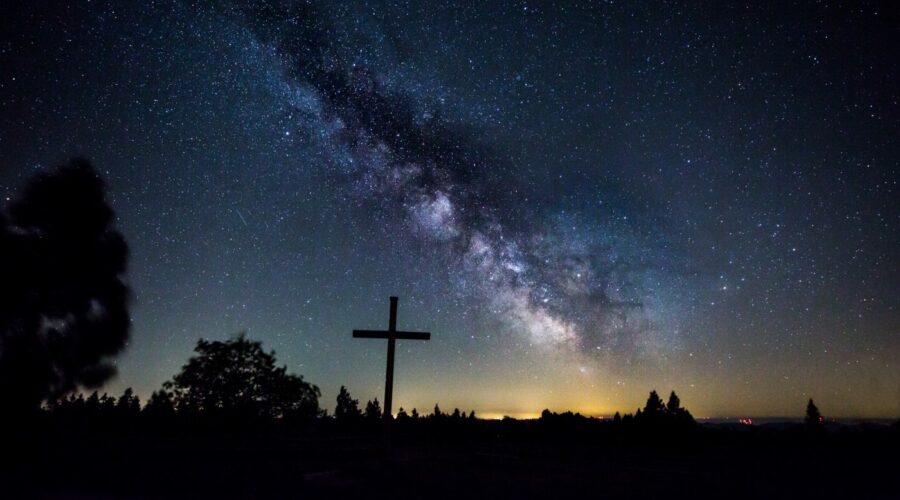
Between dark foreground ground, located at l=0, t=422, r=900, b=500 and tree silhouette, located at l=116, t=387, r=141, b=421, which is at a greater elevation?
tree silhouette, located at l=116, t=387, r=141, b=421

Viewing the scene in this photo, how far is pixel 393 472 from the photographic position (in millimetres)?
13102

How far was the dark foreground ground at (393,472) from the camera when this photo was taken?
1086 centimetres

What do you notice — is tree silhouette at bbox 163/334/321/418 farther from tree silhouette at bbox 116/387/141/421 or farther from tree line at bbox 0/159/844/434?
tree silhouette at bbox 116/387/141/421

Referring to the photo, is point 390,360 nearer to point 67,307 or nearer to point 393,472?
point 393,472

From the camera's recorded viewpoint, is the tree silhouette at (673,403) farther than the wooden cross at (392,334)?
Yes

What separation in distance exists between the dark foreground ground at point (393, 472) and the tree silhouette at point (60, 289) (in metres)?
2.00

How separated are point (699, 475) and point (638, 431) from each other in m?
17.4

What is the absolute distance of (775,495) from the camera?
12.3m

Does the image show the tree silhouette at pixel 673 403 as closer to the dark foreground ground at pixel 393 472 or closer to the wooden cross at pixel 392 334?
the dark foreground ground at pixel 393 472

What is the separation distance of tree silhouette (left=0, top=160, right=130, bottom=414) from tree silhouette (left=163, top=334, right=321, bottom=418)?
13.8 ft

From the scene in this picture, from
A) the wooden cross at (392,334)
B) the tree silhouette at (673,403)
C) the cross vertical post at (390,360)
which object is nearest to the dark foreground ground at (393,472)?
the cross vertical post at (390,360)

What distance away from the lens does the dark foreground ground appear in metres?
10.9

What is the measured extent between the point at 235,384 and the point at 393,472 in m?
12.3

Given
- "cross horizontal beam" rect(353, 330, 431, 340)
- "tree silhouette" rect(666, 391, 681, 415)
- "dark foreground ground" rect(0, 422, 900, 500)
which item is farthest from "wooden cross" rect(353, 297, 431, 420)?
"tree silhouette" rect(666, 391, 681, 415)
